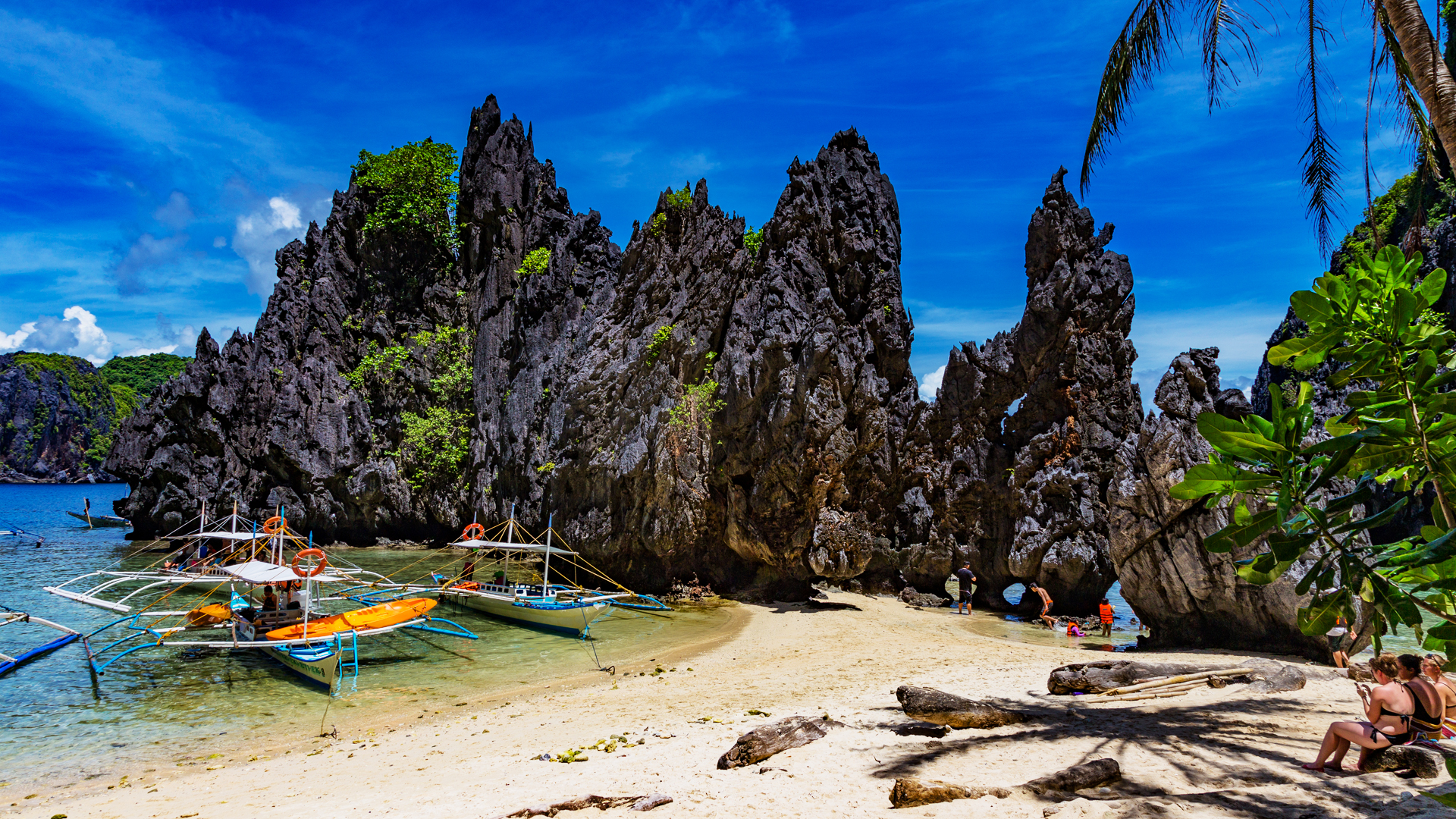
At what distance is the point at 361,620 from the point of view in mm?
17750

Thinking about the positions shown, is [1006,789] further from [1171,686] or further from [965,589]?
[965,589]

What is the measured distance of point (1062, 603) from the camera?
2275 centimetres

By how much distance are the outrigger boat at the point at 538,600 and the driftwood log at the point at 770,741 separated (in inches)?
489

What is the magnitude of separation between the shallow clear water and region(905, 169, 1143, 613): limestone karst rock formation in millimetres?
10038

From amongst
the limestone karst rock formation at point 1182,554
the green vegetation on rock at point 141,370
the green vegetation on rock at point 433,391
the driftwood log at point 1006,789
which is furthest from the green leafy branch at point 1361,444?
the green vegetation on rock at point 141,370

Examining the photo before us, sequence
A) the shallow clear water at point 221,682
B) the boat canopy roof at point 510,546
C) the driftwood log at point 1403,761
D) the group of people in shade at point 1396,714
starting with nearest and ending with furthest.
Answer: the driftwood log at point 1403,761, the group of people in shade at point 1396,714, the shallow clear water at point 221,682, the boat canopy roof at point 510,546

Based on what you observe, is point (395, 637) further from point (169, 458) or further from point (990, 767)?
point (169, 458)

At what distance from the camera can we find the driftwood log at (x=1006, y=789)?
19.3 feet

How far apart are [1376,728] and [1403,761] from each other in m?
0.31

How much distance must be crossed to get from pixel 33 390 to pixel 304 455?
9522cm

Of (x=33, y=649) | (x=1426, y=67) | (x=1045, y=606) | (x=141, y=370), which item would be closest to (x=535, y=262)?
(x=33, y=649)

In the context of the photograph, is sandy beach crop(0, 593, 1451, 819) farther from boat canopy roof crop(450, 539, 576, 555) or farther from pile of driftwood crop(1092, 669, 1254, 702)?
boat canopy roof crop(450, 539, 576, 555)

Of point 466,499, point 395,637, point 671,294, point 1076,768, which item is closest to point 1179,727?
point 1076,768

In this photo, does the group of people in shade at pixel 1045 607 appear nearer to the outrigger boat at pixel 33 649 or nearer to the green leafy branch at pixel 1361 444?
the green leafy branch at pixel 1361 444
